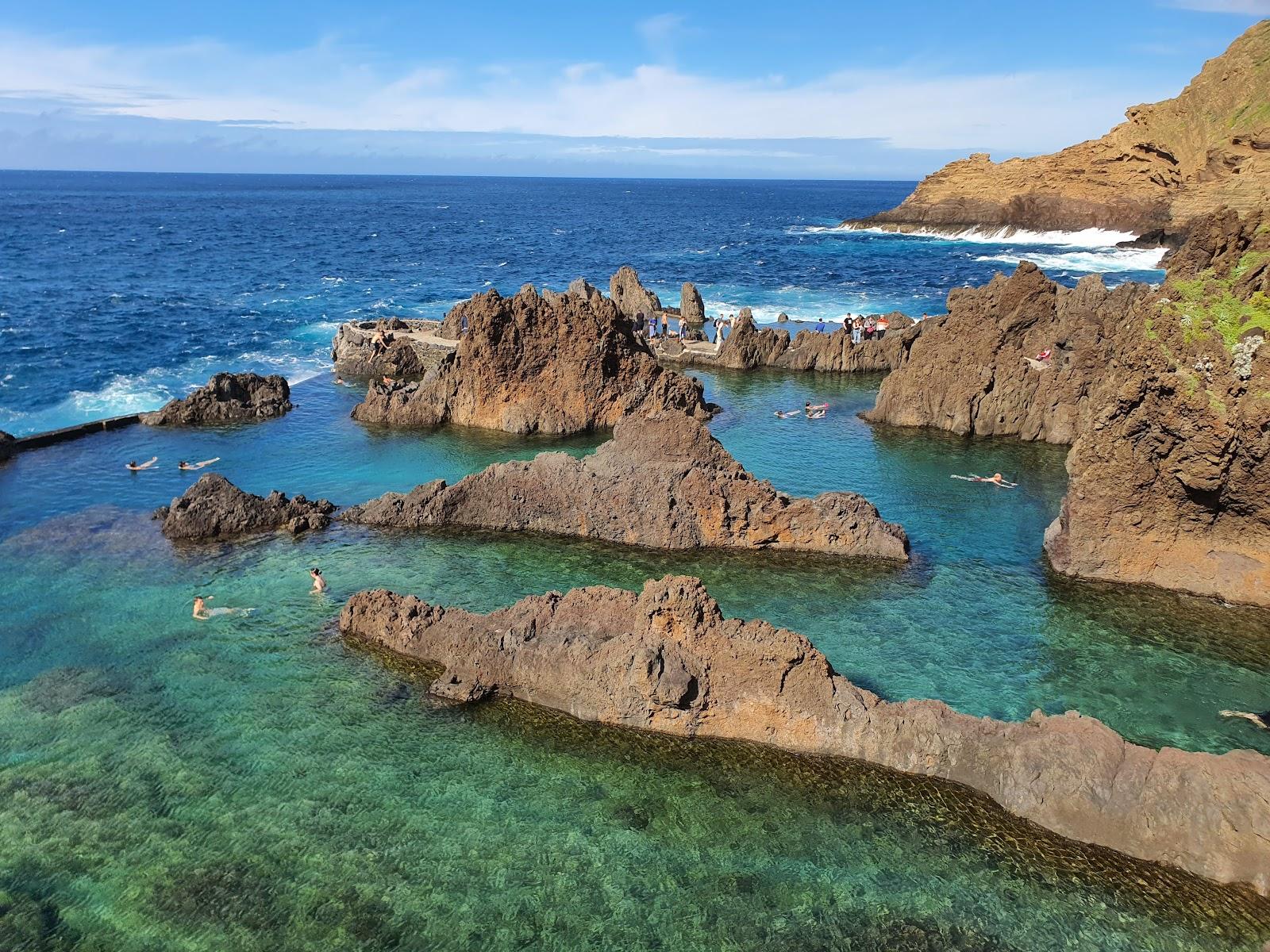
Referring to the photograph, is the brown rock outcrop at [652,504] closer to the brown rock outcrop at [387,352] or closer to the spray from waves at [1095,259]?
the brown rock outcrop at [387,352]

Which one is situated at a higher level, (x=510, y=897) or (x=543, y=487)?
(x=543, y=487)

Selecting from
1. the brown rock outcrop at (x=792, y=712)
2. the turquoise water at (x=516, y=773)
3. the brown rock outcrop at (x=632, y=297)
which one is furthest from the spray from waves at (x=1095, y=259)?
the brown rock outcrop at (x=792, y=712)

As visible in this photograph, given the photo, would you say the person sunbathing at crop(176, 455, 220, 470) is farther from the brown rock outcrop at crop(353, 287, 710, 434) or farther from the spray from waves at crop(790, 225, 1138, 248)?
the spray from waves at crop(790, 225, 1138, 248)

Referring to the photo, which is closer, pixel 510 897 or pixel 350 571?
pixel 510 897

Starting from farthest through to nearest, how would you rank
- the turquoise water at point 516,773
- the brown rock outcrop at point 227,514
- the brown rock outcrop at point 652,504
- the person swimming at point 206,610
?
1. the brown rock outcrop at point 227,514
2. the brown rock outcrop at point 652,504
3. the person swimming at point 206,610
4. the turquoise water at point 516,773

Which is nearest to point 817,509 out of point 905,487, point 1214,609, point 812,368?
point 905,487

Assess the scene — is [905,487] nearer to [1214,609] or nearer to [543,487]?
[1214,609]
